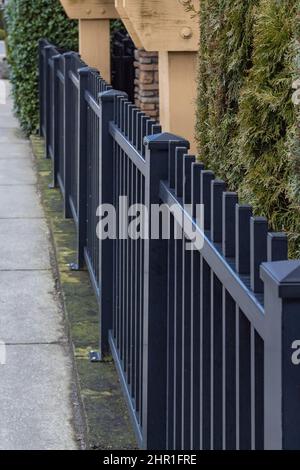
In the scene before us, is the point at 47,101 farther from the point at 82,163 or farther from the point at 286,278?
the point at 286,278

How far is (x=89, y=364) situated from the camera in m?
5.48

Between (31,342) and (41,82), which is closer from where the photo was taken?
(31,342)

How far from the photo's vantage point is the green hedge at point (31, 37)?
13648mm

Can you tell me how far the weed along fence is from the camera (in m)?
2.19

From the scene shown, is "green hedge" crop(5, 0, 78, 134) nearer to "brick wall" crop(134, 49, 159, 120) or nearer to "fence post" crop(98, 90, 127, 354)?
"brick wall" crop(134, 49, 159, 120)

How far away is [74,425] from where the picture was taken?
480cm

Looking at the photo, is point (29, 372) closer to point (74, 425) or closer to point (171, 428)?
point (74, 425)

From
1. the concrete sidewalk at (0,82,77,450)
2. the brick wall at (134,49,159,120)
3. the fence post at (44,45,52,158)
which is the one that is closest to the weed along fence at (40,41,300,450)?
the concrete sidewalk at (0,82,77,450)

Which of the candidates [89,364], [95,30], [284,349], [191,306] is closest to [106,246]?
[89,364]

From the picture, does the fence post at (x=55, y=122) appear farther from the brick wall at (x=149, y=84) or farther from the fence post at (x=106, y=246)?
the fence post at (x=106, y=246)

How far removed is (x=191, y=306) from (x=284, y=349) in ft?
3.84

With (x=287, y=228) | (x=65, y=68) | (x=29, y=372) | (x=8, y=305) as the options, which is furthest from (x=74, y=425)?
(x=65, y=68)

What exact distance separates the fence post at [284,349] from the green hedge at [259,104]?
1816mm

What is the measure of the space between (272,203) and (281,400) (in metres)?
2.37
